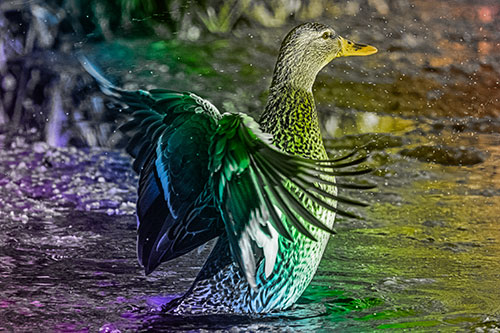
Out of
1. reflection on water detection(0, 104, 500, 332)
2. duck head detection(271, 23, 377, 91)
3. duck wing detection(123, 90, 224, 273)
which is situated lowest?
reflection on water detection(0, 104, 500, 332)

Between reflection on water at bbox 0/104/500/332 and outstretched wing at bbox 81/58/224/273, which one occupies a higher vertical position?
outstretched wing at bbox 81/58/224/273

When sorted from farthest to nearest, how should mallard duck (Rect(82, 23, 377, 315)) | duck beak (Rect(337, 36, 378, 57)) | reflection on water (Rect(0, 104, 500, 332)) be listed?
duck beak (Rect(337, 36, 378, 57))
reflection on water (Rect(0, 104, 500, 332))
mallard duck (Rect(82, 23, 377, 315))

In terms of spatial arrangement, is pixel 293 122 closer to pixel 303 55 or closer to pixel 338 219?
pixel 303 55

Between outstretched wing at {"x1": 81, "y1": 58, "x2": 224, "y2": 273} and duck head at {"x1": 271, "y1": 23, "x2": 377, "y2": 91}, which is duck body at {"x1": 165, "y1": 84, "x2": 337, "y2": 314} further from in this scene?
outstretched wing at {"x1": 81, "y1": 58, "x2": 224, "y2": 273}

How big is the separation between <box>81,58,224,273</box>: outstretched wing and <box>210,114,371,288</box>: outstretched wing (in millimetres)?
226

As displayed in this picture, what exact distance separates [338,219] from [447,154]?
2.26 metres

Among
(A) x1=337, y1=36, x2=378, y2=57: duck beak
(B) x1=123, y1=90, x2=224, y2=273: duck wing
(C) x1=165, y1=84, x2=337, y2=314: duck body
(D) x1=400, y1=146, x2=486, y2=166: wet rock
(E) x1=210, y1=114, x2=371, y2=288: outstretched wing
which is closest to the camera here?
(E) x1=210, y1=114, x2=371, y2=288: outstretched wing

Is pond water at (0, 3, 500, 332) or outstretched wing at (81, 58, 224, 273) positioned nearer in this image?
outstretched wing at (81, 58, 224, 273)

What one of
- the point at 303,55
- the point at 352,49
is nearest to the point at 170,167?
the point at 303,55

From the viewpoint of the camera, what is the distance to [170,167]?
3.66m

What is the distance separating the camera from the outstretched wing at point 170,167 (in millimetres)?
3564

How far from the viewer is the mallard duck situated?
328cm

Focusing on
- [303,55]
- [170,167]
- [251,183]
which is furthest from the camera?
[303,55]

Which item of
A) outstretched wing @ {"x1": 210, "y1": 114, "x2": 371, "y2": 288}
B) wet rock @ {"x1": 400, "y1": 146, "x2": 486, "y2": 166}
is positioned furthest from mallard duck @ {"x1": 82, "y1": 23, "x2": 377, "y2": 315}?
wet rock @ {"x1": 400, "y1": 146, "x2": 486, "y2": 166}
